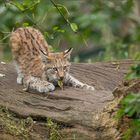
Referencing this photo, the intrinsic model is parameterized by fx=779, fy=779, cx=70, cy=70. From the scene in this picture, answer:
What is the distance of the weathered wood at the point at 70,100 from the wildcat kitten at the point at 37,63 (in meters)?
0.13

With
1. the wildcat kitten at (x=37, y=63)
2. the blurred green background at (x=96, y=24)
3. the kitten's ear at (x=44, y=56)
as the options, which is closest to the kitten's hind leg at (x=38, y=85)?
the wildcat kitten at (x=37, y=63)

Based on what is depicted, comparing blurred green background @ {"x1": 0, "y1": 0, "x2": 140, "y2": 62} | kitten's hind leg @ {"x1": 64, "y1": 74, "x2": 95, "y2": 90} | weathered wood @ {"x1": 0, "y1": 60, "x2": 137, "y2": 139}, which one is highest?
blurred green background @ {"x1": 0, "y1": 0, "x2": 140, "y2": 62}

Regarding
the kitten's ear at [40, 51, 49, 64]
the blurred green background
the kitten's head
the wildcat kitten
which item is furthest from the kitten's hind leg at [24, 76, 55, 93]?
the blurred green background

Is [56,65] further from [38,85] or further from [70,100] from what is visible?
[70,100]

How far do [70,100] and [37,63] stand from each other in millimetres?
1374

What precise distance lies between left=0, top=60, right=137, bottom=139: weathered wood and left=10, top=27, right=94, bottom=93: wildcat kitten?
13 centimetres

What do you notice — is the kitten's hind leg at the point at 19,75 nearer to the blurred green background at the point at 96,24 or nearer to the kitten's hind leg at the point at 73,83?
the kitten's hind leg at the point at 73,83

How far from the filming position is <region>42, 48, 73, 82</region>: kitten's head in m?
8.41

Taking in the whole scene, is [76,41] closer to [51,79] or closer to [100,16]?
[100,16]

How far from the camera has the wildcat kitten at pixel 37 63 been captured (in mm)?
8383

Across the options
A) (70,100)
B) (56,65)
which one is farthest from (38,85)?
(70,100)

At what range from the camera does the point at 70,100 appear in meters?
7.54

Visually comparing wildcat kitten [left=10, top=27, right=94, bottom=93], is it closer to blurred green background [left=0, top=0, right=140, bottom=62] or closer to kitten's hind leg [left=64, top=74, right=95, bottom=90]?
kitten's hind leg [left=64, top=74, right=95, bottom=90]

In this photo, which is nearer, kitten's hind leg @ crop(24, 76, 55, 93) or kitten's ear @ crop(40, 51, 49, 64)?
kitten's hind leg @ crop(24, 76, 55, 93)
